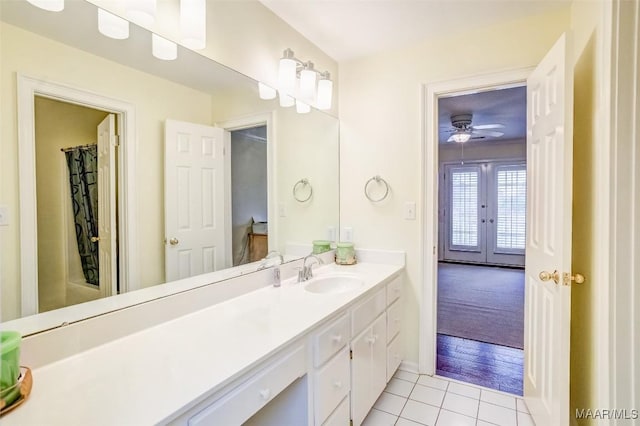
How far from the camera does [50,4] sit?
1.00m

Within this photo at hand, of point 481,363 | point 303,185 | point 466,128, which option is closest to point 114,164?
point 303,185

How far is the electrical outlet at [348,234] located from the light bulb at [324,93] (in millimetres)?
941

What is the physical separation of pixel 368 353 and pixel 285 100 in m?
1.59

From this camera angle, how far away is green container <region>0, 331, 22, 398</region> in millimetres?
750

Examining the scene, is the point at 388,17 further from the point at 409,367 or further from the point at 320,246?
the point at 409,367

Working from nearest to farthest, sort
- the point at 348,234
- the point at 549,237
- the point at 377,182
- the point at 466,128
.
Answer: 1. the point at 549,237
2. the point at 377,182
3. the point at 348,234
4. the point at 466,128

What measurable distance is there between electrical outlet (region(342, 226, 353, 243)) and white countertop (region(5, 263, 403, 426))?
1093mm

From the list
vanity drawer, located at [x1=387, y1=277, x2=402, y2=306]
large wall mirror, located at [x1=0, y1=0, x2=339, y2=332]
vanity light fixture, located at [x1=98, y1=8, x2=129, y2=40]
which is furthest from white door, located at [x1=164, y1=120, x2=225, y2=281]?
vanity drawer, located at [x1=387, y1=277, x2=402, y2=306]

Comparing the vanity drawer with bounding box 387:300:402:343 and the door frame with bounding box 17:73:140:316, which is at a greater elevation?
the door frame with bounding box 17:73:140:316

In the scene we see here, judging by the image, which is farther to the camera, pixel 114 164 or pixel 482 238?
pixel 482 238

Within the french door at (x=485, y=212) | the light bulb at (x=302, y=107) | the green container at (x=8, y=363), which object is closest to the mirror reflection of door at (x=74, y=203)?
the green container at (x=8, y=363)

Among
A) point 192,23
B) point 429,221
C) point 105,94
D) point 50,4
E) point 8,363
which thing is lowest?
point 8,363

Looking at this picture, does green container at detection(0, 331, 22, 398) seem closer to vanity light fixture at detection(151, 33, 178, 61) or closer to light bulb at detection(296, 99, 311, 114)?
vanity light fixture at detection(151, 33, 178, 61)

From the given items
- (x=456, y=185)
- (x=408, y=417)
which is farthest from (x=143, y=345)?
(x=456, y=185)
